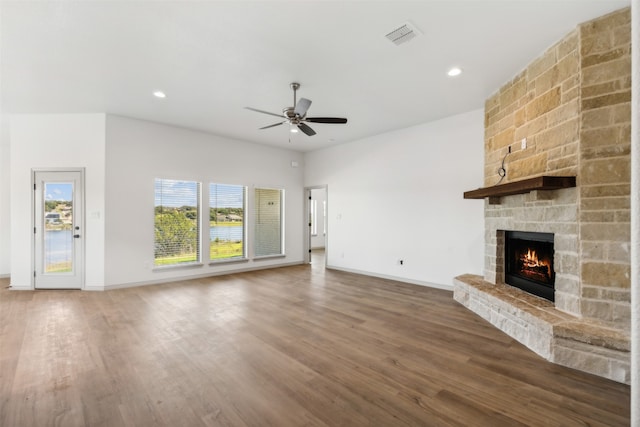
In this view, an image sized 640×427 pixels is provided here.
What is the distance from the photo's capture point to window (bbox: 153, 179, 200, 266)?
5.69 meters

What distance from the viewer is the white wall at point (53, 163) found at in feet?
16.6

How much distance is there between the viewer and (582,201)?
8.54 feet

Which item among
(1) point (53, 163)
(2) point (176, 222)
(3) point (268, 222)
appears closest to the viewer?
(1) point (53, 163)

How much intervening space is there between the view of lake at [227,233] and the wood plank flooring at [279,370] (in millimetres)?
2377

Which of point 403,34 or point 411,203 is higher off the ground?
point 403,34

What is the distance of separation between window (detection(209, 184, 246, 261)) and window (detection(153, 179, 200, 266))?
1.10 feet

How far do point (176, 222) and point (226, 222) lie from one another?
3.69 feet

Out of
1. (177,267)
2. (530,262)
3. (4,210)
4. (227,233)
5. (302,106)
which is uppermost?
(302,106)

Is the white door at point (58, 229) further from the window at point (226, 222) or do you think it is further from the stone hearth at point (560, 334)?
the stone hearth at point (560, 334)

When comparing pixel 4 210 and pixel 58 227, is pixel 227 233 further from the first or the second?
pixel 4 210

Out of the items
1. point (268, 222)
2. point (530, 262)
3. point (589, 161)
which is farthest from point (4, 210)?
point (589, 161)

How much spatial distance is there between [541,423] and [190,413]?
2.33 m

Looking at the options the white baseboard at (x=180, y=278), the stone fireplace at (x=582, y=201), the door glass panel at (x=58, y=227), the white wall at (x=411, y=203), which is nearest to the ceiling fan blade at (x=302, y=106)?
the stone fireplace at (x=582, y=201)

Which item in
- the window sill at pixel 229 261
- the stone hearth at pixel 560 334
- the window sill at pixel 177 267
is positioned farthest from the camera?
the window sill at pixel 229 261
